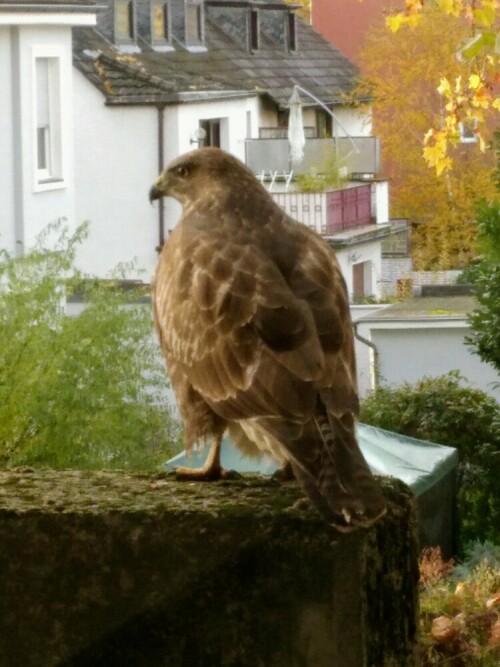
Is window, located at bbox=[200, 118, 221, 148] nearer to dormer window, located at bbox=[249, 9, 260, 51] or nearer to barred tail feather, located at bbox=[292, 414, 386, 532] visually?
dormer window, located at bbox=[249, 9, 260, 51]

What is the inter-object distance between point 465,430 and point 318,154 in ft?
70.1

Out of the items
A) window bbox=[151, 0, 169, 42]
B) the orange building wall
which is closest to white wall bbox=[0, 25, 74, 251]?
window bbox=[151, 0, 169, 42]

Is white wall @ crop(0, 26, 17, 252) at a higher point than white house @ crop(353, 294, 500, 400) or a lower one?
higher

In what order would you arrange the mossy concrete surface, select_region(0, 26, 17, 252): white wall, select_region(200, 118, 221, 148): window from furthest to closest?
1. select_region(200, 118, 221, 148): window
2. select_region(0, 26, 17, 252): white wall
3. the mossy concrete surface

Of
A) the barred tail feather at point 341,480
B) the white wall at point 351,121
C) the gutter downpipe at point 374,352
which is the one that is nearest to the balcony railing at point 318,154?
the white wall at point 351,121

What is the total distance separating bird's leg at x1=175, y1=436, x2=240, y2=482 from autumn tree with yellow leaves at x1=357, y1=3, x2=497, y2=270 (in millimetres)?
37324

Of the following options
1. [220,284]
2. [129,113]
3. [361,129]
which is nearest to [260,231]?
[220,284]

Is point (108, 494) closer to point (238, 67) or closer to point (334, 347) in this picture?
point (334, 347)

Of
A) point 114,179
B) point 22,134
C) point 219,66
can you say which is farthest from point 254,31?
point 22,134

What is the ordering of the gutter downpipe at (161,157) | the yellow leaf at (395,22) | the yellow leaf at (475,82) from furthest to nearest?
the gutter downpipe at (161,157) < the yellow leaf at (475,82) < the yellow leaf at (395,22)

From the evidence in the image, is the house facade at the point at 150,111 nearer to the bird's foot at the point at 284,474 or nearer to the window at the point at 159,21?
the window at the point at 159,21

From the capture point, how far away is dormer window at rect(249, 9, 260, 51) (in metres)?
39.3

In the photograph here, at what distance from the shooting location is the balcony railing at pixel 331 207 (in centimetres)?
3275

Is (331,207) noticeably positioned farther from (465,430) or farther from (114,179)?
(465,430)
